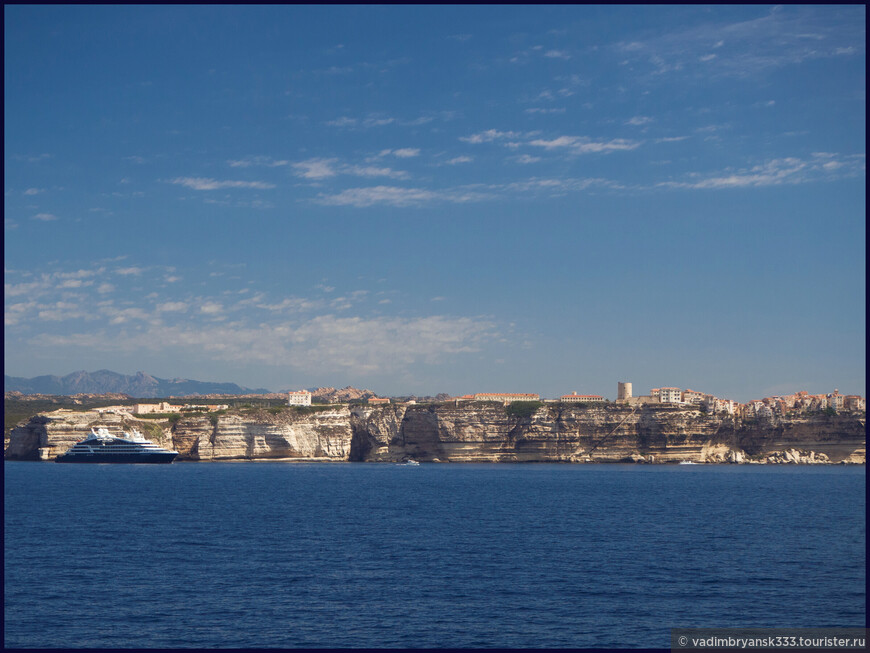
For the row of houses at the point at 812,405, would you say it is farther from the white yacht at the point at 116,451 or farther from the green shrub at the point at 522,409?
the white yacht at the point at 116,451

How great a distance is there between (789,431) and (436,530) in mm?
→ 113367

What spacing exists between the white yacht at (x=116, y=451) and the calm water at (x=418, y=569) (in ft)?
222

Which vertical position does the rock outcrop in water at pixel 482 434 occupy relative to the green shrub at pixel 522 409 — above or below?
below

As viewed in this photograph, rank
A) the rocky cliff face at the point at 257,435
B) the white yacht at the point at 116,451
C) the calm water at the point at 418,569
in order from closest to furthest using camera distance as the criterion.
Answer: the calm water at the point at 418,569 → the white yacht at the point at 116,451 → the rocky cliff face at the point at 257,435

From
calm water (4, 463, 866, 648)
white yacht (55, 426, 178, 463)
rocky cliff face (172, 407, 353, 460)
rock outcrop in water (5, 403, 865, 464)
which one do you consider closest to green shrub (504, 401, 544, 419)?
rock outcrop in water (5, 403, 865, 464)

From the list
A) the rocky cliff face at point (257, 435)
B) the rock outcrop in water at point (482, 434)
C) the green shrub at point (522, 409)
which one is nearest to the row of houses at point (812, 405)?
the rock outcrop in water at point (482, 434)

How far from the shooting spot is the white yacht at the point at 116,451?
135 metres

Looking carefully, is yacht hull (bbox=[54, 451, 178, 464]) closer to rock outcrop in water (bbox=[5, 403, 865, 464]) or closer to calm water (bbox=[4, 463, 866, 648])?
rock outcrop in water (bbox=[5, 403, 865, 464])

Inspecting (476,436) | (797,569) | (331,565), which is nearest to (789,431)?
(476,436)

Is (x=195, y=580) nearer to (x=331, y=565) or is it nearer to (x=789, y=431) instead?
(x=331, y=565)

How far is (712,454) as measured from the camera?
14425cm

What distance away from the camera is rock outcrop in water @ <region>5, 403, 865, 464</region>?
141875 mm

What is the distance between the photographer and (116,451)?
136 m

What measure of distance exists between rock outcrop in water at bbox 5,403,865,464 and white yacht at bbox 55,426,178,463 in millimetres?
5305
